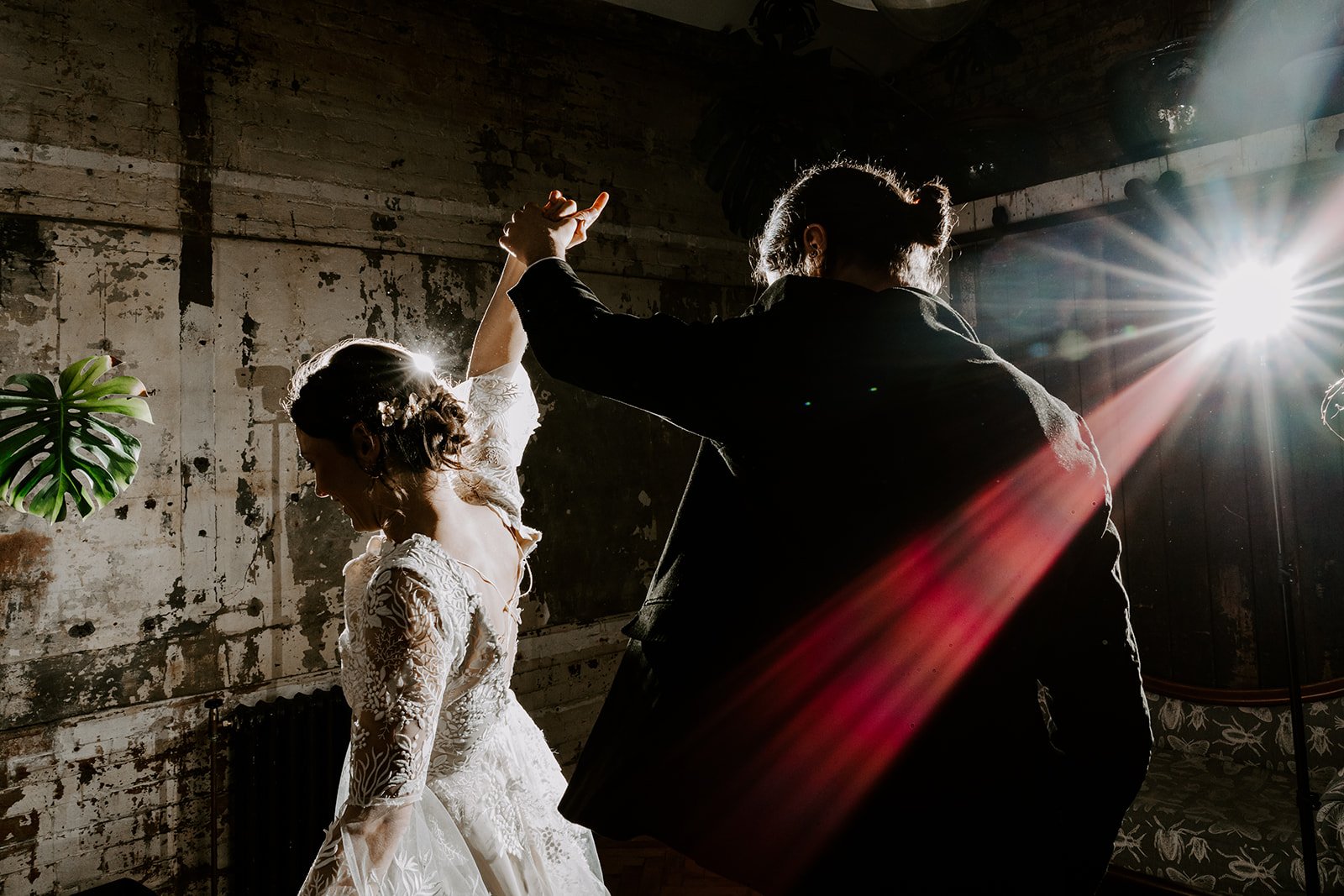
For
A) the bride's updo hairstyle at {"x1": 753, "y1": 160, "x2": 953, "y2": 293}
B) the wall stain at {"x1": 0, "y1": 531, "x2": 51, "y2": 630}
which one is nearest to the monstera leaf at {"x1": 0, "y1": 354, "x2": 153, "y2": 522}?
the wall stain at {"x1": 0, "y1": 531, "x2": 51, "y2": 630}

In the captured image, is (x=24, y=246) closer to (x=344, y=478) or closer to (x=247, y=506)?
(x=247, y=506)

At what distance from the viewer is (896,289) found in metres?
1.05

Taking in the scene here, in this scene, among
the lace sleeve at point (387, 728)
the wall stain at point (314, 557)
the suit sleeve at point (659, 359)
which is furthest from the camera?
the wall stain at point (314, 557)

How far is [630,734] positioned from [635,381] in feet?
1.51

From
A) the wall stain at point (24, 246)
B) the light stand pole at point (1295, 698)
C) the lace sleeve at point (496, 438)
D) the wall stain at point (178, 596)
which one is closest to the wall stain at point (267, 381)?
the wall stain at point (178, 596)

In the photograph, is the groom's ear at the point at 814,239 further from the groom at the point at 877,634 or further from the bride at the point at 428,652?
the bride at the point at 428,652

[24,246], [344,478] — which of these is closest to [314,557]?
[24,246]

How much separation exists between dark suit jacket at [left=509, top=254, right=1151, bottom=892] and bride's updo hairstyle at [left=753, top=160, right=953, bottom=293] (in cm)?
11

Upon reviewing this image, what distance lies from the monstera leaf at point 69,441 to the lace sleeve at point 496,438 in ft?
4.00

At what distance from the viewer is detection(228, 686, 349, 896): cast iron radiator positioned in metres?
2.82

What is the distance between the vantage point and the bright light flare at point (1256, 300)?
255 centimetres

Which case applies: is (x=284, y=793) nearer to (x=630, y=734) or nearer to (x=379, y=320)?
(x=379, y=320)

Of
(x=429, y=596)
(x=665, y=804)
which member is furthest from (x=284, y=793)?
(x=665, y=804)

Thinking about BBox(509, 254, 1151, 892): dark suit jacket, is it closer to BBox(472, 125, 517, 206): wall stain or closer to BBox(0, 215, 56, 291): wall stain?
BBox(0, 215, 56, 291): wall stain
